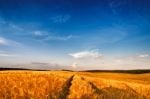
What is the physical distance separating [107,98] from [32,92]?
3630mm

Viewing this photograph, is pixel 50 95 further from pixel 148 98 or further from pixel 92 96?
pixel 148 98

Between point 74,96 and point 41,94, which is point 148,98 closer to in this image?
point 74,96

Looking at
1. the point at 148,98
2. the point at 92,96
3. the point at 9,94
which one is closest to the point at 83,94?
the point at 92,96

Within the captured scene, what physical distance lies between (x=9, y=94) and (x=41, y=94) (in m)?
1.30

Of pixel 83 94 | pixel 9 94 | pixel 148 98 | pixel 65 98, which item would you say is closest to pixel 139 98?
pixel 148 98

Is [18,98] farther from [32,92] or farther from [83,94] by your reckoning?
[83,94]

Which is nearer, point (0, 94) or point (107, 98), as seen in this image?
point (0, 94)

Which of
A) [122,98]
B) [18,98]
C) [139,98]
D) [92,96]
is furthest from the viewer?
[139,98]

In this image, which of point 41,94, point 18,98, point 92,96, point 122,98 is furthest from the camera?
point 122,98

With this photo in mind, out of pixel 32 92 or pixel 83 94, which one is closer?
pixel 32 92

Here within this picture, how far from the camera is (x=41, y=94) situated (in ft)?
38.3

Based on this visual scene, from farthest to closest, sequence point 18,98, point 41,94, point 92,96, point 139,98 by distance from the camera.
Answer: point 139,98, point 92,96, point 41,94, point 18,98

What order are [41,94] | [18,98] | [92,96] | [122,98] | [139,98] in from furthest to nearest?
1. [139,98]
2. [122,98]
3. [92,96]
4. [41,94]
5. [18,98]

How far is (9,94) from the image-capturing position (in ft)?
36.6
